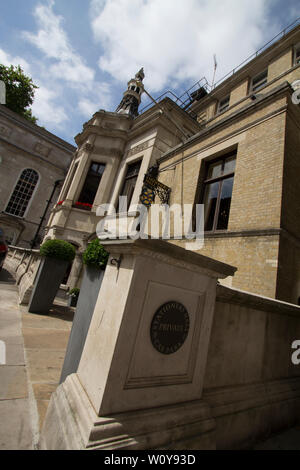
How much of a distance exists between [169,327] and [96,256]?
140cm

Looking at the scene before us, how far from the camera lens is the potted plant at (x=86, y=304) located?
8.07 ft

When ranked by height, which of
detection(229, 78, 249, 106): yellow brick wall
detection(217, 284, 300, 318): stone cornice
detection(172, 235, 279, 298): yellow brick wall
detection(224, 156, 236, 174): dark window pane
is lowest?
detection(217, 284, 300, 318): stone cornice

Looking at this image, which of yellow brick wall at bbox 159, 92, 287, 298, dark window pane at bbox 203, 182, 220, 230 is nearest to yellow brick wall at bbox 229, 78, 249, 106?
yellow brick wall at bbox 159, 92, 287, 298

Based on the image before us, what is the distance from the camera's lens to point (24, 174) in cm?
2773

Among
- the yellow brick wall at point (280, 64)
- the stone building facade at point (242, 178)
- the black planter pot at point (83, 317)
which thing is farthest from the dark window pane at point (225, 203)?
the yellow brick wall at point (280, 64)

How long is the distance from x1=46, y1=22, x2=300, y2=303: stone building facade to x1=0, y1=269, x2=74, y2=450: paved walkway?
168 inches

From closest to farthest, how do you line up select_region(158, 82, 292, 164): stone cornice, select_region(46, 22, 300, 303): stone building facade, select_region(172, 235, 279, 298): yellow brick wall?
select_region(172, 235, 279, 298): yellow brick wall
select_region(46, 22, 300, 303): stone building facade
select_region(158, 82, 292, 164): stone cornice

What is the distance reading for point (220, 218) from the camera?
22.2ft

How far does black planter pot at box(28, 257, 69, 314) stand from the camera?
6566mm

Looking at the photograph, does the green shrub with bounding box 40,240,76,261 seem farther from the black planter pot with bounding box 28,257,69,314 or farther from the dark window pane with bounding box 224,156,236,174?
the dark window pane with bounding box 224,156,236,174

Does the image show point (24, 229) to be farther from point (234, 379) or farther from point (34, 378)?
point (234, 379)

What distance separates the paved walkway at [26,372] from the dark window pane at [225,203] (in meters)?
5.45

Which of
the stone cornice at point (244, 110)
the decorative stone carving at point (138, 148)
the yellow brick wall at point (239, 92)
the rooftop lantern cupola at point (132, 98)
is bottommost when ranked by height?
the stone cornice at point (244, 110)

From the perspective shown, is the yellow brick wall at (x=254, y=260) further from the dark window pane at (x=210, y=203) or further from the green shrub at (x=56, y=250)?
the green shrub at (x=56, y=250)
